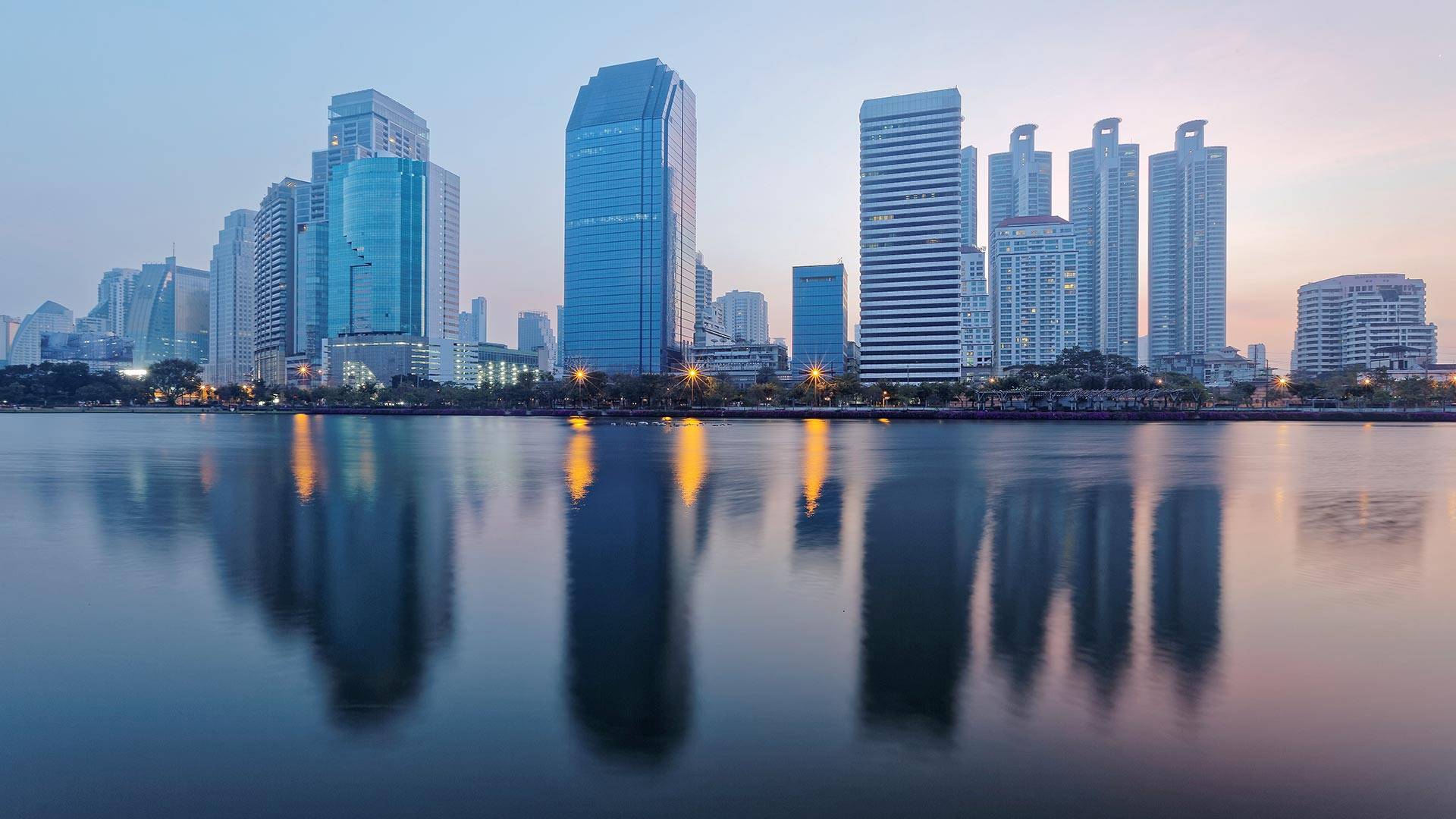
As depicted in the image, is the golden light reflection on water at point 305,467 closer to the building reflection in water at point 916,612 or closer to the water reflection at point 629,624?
the water reflection at point 629,624

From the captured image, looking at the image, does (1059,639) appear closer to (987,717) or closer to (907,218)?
(987,717)

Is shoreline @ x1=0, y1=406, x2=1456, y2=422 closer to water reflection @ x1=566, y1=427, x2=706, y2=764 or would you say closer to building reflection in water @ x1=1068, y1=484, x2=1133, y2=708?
building reflection in water @ x1=1068, y1=484, x2=1133, y2=708

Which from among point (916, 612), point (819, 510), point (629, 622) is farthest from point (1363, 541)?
point (629, 622)

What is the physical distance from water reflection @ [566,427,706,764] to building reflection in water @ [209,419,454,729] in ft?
7.20

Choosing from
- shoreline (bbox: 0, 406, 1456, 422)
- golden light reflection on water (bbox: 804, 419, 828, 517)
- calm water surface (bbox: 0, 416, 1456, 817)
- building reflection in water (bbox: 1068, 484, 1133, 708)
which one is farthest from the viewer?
shoreline (bbox: 0, 406, 1456, 422)

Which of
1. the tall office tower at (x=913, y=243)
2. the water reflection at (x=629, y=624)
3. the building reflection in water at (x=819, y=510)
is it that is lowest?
the water reflection at (x=629, y=624)

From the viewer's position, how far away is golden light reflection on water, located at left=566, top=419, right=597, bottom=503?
32031 mm

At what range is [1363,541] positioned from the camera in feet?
68.0

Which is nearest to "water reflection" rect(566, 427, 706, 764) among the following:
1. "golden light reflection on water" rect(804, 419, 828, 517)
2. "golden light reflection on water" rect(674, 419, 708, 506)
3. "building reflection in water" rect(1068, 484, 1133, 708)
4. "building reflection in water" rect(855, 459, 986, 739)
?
"building reflection in water" rect(855, 459, 986, 739)

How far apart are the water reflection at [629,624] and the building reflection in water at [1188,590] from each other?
6.47m

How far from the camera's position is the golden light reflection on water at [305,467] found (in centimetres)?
3211

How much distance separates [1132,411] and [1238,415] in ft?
53.3

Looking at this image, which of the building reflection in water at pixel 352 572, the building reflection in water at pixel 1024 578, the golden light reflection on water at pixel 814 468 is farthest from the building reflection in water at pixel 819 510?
the building reflection in water at pixel 352 572

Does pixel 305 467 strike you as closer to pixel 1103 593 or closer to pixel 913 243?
pixel 1103 593
